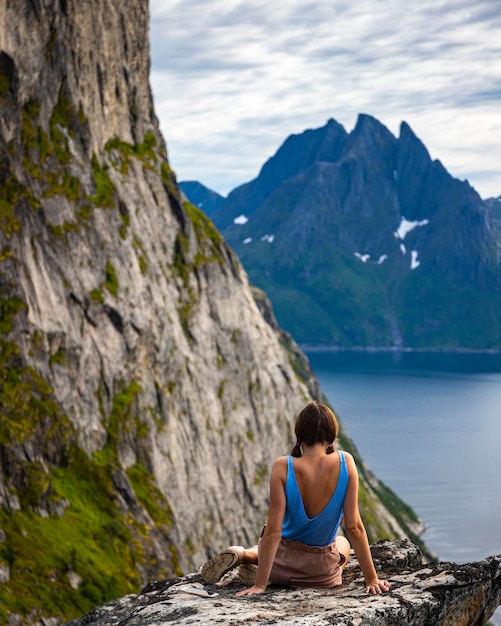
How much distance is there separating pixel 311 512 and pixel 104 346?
178ft

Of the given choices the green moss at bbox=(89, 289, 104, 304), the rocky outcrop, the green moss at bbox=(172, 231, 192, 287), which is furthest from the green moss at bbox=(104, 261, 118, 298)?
the rocky outcrop

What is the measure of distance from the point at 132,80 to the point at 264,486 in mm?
41534

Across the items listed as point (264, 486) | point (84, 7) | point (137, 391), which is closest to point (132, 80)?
point (84, 7)

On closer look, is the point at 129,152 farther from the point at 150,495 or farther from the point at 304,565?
the point at 304,565

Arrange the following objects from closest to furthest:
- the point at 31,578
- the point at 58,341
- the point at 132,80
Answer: the point at 31,578 → the point at 58,341 → the point at 132,80

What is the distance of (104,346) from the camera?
216 feet

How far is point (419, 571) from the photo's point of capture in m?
13.4

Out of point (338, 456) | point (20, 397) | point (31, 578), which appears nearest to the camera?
point (338, 456)

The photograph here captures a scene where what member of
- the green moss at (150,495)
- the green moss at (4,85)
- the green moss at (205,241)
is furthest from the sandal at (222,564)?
the green moss at (205,241)

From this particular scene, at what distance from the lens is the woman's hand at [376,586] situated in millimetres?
12508

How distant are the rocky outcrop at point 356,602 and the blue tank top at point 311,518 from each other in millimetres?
802

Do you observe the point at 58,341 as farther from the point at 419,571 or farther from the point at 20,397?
the point at 419,571

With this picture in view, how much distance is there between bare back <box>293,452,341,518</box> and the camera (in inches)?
504

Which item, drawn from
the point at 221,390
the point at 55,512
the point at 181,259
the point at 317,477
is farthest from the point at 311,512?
the point at 181,259
